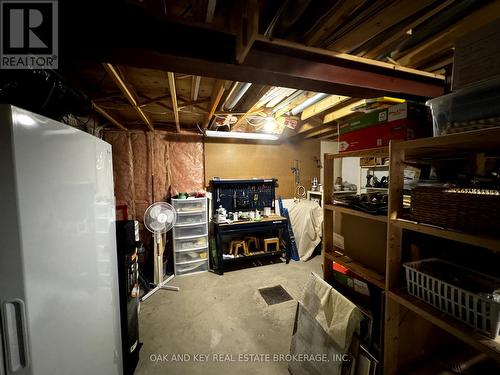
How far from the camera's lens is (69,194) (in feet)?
2.90

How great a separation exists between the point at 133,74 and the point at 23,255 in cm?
164

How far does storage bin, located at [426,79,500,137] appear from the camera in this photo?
747 mm

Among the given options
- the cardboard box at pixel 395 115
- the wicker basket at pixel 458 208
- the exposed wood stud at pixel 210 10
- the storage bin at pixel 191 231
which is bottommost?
the storage bin at pixel 191 231

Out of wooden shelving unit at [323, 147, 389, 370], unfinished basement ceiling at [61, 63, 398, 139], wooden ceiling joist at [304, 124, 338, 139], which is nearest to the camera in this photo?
wooden shelving unit at [323, 147, 389, 370]

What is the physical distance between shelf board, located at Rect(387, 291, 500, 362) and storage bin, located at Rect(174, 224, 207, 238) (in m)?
2.77

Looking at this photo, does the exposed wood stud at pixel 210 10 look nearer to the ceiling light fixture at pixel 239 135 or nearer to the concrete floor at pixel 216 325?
the ceiling light fixture at pixel 239 135

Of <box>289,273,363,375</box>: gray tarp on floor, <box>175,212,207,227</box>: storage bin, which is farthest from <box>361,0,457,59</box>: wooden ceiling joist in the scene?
<box>175,212,207,227</box>: storage bin

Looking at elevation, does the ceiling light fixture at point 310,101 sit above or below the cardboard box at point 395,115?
above

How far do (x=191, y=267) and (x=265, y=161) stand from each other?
231 centimetres

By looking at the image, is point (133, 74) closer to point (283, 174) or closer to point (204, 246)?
point (204, 246)

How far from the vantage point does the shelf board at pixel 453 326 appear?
0.72 m

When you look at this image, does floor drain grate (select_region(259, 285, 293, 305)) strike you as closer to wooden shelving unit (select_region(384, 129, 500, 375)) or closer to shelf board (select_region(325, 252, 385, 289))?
shelf board (select_region(325, 252, 385, 289))

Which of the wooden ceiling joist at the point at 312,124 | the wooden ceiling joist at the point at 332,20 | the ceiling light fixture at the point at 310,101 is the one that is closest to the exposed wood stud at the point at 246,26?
the wooden ceiling joist at the point at 332,20
